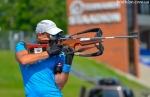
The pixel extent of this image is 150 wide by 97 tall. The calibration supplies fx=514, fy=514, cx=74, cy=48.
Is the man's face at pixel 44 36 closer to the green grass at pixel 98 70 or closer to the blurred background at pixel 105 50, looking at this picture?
the blurred background at pixel 105 50

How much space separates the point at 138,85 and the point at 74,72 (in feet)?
25.1

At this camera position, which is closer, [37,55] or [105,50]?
[37,55]

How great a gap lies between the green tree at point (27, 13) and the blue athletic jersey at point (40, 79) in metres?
63.1

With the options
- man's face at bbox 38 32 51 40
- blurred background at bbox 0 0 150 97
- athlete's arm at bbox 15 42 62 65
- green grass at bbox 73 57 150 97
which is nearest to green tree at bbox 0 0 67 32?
blurred background at bbox 0 0 150 97

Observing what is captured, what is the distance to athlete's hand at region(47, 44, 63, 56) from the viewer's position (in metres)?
5.73

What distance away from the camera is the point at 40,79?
5883 millimetres

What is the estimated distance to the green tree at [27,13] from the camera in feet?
232

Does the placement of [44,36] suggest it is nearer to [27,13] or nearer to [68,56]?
[68,56]

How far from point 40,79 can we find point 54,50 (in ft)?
1.31

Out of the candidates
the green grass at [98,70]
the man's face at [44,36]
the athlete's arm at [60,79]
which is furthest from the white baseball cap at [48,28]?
the green grass at [98,70]

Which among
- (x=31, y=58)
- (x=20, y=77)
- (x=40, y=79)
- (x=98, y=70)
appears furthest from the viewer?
(x=98, y=70)

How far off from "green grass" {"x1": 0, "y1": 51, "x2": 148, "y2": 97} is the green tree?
22.4 metres

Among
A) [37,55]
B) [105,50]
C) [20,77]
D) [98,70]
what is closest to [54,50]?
[37,55]

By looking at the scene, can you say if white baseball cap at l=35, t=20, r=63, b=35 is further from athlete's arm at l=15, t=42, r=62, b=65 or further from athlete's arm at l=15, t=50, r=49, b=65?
athlete's arm at l=15, t=50, r=49, b=65
